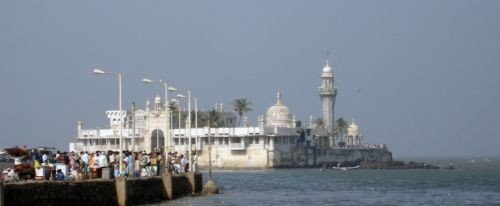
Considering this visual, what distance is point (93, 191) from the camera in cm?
4188

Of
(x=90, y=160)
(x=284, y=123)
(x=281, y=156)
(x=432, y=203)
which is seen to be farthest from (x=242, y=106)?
(x=90, y=160)

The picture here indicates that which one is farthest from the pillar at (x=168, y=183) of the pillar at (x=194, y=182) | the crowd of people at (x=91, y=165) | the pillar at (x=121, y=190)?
the pillar at (x=121, y=190)

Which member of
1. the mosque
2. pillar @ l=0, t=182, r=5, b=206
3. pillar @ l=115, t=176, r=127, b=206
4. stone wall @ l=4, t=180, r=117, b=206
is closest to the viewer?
pillar @ l=0, t=182, r=5, b=206

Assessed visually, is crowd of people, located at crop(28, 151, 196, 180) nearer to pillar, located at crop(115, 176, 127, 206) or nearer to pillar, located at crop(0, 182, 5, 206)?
pillar, located at crop(115, 176, 127, 206)

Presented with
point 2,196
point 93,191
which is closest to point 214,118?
point 93,191

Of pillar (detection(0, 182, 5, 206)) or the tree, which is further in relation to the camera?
the tree

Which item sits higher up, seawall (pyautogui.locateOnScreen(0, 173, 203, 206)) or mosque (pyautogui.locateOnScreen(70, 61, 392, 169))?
mosque (pyautogui.locateOnScreen(70, 61, 392, 169))

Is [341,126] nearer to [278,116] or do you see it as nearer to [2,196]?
[278,116]

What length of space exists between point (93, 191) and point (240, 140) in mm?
109344

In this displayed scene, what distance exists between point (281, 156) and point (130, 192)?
352 ft

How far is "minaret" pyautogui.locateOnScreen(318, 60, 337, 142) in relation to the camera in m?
184

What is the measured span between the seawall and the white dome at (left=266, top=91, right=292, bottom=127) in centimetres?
10814

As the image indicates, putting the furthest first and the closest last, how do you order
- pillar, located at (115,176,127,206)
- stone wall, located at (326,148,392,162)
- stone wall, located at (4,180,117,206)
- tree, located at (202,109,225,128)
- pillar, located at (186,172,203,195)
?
stone wall, located at (326,148,392,162), tree, located at (202,109,225,128), pillar, located at (186,172,203,195), pillar, located at (115,176,127,206), stone wall, located at (4,180,117,206)

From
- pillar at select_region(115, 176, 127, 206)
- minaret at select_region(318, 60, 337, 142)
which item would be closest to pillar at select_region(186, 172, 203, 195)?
pillar at select_region(115, 176, 127, 206)
